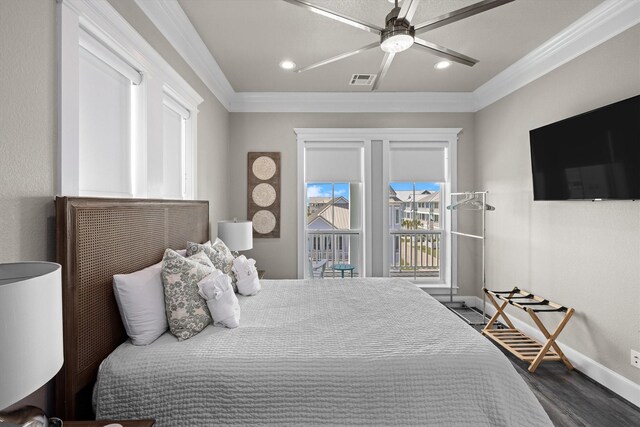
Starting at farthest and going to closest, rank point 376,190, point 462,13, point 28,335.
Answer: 1. point 376,190
2. point 462,13
3. point 28,335

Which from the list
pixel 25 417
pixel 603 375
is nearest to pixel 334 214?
pixel 603 375

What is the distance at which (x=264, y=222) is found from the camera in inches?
162

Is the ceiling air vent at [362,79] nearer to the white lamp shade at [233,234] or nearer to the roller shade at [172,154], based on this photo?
the roller shade at [172,154]

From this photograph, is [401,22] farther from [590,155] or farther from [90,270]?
[90,270]

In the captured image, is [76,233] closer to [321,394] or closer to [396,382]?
[321,394]

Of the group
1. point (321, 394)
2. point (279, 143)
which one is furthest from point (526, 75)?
point (321, 394)

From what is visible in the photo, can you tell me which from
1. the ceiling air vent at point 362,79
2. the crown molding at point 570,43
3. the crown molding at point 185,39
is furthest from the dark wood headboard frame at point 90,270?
the crown molding at point 570,43

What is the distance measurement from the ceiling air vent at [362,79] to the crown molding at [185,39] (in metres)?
1.49

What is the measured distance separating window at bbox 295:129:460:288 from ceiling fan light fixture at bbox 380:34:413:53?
235 centimetres

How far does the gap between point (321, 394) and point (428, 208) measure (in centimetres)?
351

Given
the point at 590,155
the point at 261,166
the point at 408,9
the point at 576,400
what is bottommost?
the point at 576,400

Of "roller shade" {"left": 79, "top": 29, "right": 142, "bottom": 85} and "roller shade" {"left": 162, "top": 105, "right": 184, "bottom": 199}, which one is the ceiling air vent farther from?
"roller shade" {"left": 79, "top": 29, "right": 142, "bottom": 85}

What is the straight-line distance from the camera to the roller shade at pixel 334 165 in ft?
13.7

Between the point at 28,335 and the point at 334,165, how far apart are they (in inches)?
147
